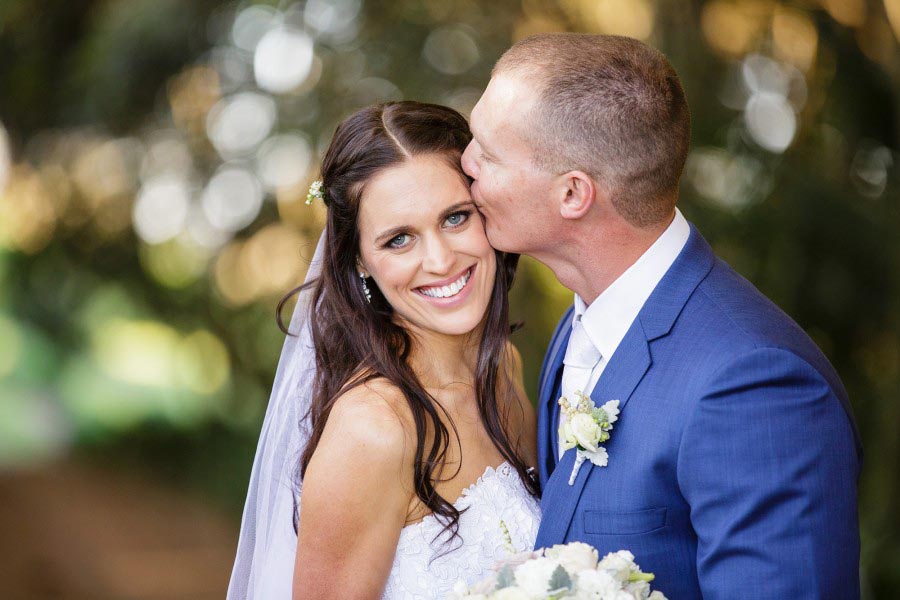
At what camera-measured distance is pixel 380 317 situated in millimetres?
2736

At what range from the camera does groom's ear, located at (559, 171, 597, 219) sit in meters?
2.29

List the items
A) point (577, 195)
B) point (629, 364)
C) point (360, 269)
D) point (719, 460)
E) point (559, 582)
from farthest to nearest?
point (360, 269) → point (577, 195) → point (629, 364) → point (719, 460) → point (559, 582)

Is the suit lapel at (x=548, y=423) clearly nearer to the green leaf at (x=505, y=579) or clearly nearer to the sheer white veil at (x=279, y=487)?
the sheer white veil at (x=279, y=487)

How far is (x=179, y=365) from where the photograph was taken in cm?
733

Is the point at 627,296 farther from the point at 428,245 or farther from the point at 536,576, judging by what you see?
the point at 536,576

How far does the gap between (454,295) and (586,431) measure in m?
0.61

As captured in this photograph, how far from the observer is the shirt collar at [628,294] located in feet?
7.58

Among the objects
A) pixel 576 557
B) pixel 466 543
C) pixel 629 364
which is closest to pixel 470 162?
pixel 629 364

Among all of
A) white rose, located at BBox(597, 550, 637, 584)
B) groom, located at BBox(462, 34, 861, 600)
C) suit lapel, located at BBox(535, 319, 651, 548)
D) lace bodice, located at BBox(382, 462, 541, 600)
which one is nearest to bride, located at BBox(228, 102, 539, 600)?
lace bodice, located at BBox(382, 462, 541, 600)

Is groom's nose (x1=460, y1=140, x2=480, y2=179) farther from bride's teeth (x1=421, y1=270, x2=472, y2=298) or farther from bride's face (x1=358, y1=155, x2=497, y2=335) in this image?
bride's teeth (x1=421, y1=270, x2=472, y2=298)

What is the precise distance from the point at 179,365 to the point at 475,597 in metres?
6.00

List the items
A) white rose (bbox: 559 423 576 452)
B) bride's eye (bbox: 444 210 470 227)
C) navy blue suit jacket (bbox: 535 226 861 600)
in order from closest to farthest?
navy blue suit jacket (bbox: 535 226 861 600)
white rose (bbox: 559 423 576 452)
bride's eye (bbox: 444 210 470 227)

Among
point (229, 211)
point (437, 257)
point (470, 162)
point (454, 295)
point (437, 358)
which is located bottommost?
point (437, 358)

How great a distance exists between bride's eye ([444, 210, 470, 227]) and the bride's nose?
69 mm
